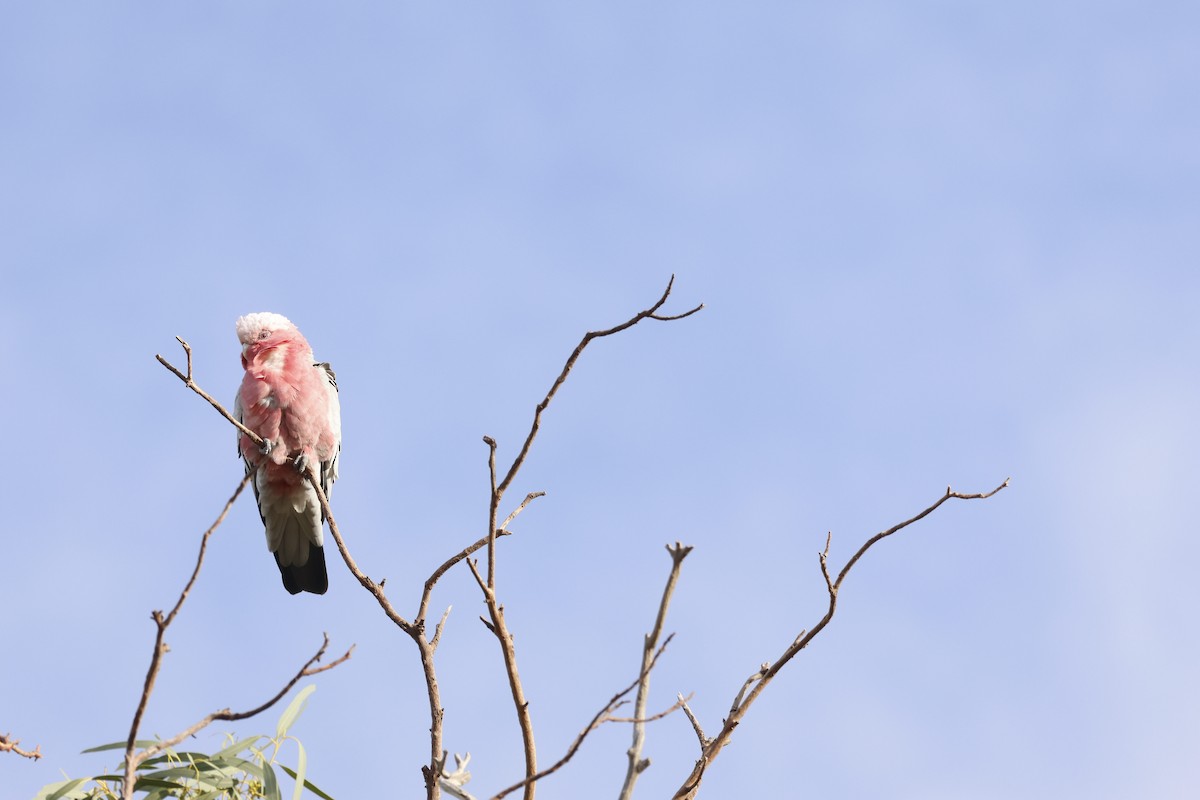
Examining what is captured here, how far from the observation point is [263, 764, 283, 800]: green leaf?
8.40 feet

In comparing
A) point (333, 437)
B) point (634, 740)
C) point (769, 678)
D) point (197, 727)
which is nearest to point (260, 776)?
point (197, 727)

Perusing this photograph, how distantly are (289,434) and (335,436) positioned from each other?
23 cm

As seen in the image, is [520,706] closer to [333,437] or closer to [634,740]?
[634,740]

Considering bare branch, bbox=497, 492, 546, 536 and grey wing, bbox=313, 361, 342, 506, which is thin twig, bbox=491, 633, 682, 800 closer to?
bare branch, bbox=497, 492, 546, 536

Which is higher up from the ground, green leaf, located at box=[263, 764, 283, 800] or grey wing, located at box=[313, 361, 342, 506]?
grey wing, located at box=[313, 361, 342, 506]

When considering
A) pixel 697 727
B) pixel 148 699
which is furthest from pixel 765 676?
pixel 148 699

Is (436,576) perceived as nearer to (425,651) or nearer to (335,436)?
(425,651)

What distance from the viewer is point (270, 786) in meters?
2.57

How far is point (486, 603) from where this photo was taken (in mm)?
2607

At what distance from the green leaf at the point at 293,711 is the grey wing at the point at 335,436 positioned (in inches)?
94.4

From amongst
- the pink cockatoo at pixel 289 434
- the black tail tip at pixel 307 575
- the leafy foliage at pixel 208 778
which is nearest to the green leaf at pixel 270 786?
the leafy foliage at pixel 208 778

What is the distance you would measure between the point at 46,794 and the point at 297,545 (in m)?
2.65

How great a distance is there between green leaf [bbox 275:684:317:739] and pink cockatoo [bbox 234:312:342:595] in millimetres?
2113

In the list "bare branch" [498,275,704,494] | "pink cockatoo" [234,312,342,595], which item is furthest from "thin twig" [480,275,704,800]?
"pink cockatoo" [234,312,342,595]
